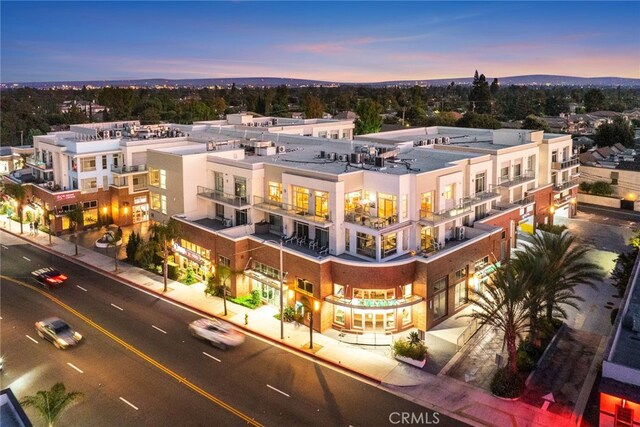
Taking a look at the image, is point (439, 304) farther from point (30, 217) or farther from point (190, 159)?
point (30, 217)

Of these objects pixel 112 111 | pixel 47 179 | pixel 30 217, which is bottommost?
pixel 30 217

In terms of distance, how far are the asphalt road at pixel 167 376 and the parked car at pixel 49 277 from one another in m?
2.86

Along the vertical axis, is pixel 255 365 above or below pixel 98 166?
below

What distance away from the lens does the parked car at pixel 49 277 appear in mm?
45594

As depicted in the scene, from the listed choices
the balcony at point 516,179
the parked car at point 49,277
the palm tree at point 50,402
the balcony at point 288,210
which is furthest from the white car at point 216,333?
the balcony at point 516,179

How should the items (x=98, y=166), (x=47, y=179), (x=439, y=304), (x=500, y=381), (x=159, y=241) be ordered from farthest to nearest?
(x=47, y=179) → (x=98, y=166) → (x=159, y=241) → (x=439, y=304) → (x=500, y=381)

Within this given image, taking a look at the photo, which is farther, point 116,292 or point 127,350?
point 116,292

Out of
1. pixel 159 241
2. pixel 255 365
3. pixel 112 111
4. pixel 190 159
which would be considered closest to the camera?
pixel 255 365

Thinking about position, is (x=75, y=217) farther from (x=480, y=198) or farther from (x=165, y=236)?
(x=480, y=198)

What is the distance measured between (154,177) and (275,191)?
15.5 meters

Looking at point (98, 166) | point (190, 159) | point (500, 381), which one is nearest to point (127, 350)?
point (190, 159)

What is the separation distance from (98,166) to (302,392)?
147 feet

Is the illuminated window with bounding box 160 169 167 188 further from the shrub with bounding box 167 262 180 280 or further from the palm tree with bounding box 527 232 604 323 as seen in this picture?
the palm tree with bounding box 527 232 604 323

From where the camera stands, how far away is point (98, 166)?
6284cm
